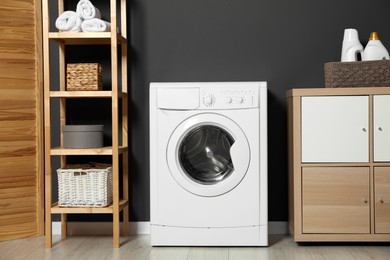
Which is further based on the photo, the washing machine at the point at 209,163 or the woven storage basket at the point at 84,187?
the woven storage basket at the point at 84,187

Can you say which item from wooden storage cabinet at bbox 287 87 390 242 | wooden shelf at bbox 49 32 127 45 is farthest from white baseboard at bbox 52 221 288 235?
wooden shelf at bbox 49 32 127 45

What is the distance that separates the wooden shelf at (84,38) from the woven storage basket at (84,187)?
28.8 inches

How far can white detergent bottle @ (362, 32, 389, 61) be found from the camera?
330 centimetres

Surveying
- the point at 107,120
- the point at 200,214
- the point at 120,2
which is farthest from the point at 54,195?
the point at 120,2

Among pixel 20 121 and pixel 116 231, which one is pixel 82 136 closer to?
pixel 20 121

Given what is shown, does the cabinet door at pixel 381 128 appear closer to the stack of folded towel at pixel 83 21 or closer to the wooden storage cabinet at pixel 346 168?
the wooden storage cabinet at pixel 346 168

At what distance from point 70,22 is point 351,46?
1.58 m

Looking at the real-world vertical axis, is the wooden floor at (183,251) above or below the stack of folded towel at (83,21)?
below

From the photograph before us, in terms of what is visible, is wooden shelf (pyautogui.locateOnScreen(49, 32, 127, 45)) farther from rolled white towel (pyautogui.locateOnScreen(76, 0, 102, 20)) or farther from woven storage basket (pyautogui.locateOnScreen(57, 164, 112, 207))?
woven storage basket (pyautogui.locateOnScreen(57, 164, 112, 207))

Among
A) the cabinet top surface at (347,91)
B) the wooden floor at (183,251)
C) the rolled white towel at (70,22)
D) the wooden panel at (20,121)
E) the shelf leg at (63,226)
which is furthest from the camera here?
the shelf leg at (63,226)

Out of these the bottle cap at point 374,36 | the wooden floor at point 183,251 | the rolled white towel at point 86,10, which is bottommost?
the wooden floor at point 183,251

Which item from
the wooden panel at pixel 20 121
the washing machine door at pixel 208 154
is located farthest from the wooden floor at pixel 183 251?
the washing machine door at pixel 208 154

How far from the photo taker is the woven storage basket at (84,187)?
328 cm

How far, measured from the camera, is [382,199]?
3.15 meters
